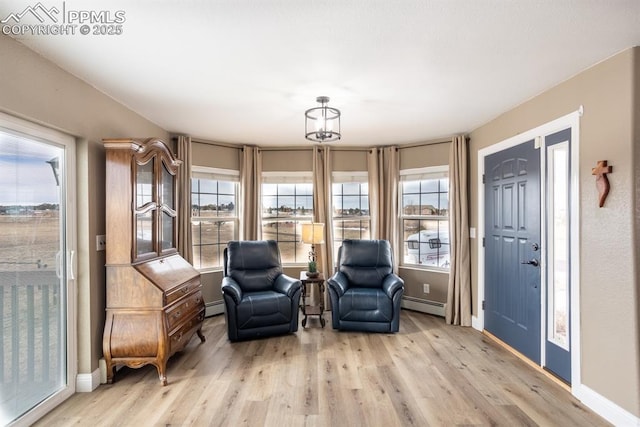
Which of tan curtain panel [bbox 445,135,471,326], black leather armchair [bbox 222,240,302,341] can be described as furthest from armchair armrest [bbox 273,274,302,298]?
tan curtain panel [bbox 445,135,471,326]

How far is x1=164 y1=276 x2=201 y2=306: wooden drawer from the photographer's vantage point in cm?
289

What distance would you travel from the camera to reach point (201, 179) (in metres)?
4.67

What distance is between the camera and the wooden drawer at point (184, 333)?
2.92m

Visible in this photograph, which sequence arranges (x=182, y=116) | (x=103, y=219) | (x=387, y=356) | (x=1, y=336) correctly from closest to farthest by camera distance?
(x=1, y=336), (x=103, y=219), (x=387, y=356), (x=182, y=116)

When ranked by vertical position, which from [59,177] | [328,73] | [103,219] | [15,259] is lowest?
[15,259]

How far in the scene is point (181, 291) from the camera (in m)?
3.16

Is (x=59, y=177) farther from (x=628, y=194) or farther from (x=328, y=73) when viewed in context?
(x=628, y=194)

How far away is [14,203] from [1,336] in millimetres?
824

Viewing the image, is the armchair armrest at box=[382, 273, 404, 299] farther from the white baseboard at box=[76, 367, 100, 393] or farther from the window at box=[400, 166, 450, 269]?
the white baseboard at box=[76, 367, 100, 393]

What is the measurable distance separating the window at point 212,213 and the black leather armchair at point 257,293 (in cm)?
67

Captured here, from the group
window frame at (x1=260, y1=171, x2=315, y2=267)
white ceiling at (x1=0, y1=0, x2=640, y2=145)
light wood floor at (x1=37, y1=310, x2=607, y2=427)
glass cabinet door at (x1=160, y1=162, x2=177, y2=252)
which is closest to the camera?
white ceiling at (x1=0, y1=0, x2=640, y2=145)

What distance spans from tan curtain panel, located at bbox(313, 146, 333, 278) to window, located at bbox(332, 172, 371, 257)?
0.79 feet

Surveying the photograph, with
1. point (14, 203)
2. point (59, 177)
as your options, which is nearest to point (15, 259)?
point (14, 203)

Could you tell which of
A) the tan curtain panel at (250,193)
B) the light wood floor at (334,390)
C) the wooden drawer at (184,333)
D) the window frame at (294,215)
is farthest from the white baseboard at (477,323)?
the wooden drawer at (184,333)
